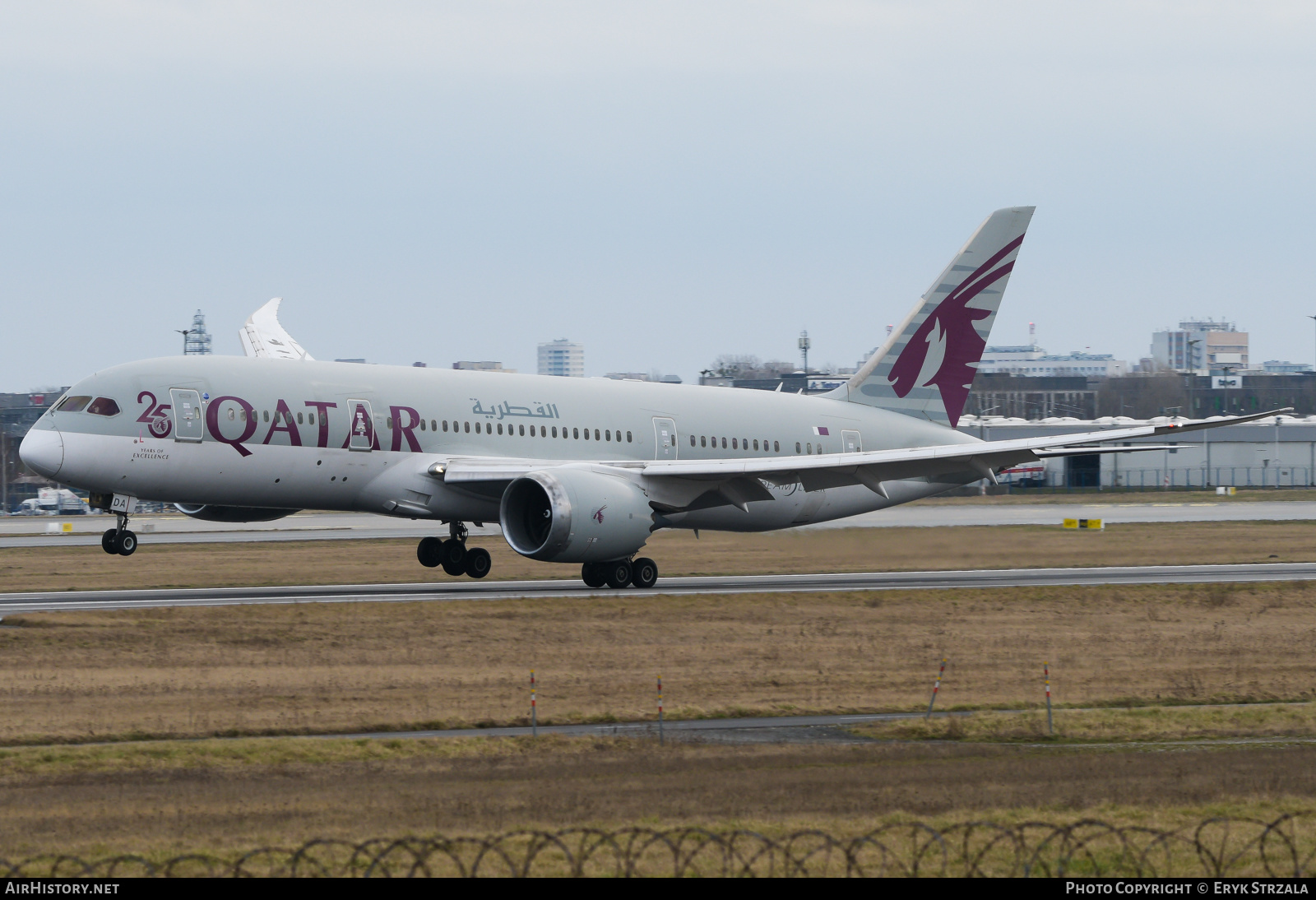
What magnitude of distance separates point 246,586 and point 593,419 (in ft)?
31.1

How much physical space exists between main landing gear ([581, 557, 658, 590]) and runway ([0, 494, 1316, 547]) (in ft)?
56.4

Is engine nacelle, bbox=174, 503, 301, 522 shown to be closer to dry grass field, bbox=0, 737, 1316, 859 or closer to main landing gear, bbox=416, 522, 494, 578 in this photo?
main landing gear, bbox=416, 522, 494, 578

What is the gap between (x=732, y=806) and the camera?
14.2 metres

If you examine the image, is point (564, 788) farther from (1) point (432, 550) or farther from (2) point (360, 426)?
(1) point (432, 550)

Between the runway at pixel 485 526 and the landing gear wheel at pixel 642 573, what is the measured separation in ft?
57.2

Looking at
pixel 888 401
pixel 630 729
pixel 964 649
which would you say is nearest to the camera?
pixel 630 729

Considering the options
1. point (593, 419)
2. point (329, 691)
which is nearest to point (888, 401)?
point (593, 419)

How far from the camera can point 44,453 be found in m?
31.6

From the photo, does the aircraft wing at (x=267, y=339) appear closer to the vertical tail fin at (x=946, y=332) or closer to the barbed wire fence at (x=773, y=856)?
the vertical tail fin at (x=946, y=332)

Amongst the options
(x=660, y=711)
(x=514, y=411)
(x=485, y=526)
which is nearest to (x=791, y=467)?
(x=514, y=411)

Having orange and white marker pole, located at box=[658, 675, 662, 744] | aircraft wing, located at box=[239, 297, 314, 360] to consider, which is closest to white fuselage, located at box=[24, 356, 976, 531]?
aircraft wing, located at box=[239, 297, 314, 360]

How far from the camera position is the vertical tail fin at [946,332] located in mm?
44125

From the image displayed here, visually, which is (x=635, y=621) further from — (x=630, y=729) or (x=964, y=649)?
(x=630, y=729)

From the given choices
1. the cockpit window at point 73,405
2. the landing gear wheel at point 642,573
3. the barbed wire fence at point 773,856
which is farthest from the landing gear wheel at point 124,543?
the barbed wire fence at point 773,856
